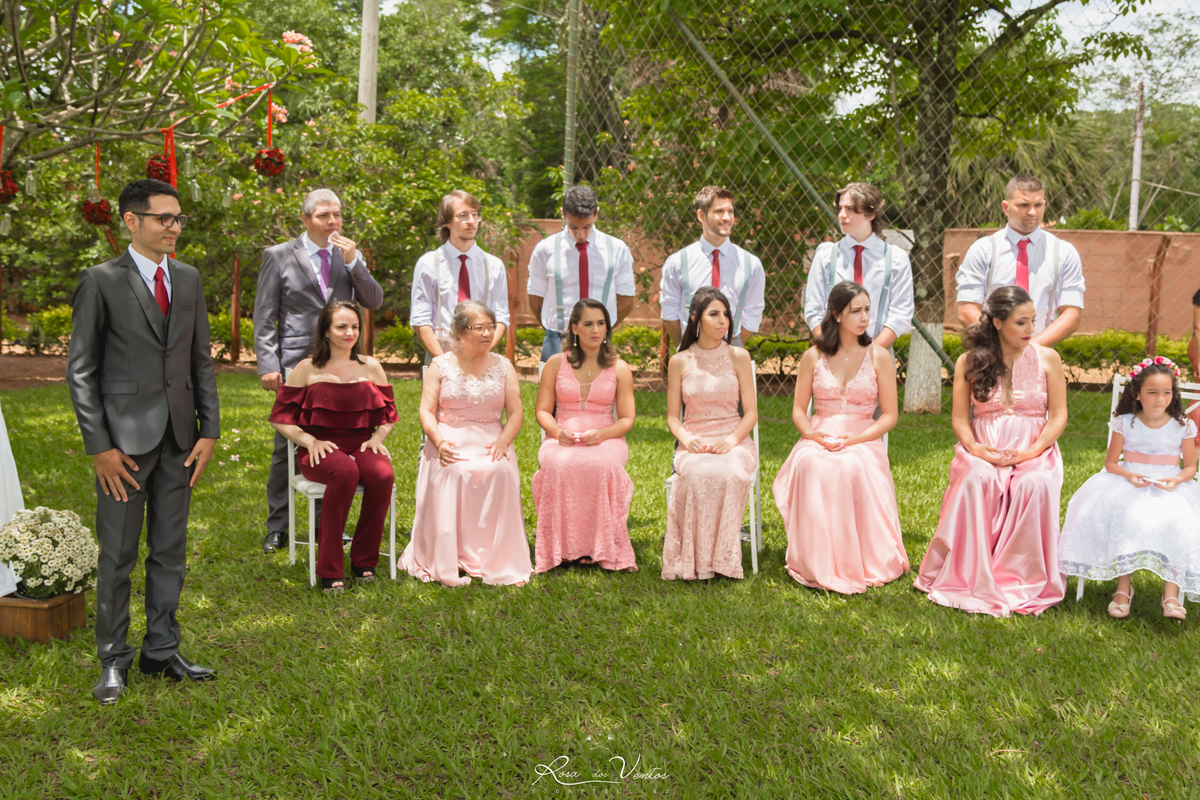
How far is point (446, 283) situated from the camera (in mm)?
5812

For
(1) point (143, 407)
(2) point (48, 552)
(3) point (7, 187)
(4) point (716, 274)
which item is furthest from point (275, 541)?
(3) point (7, 187)

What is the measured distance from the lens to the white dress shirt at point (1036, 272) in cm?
549

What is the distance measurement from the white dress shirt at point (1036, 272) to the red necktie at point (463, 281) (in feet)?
9.81

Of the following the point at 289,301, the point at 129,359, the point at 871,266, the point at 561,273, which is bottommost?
the point at 129,359

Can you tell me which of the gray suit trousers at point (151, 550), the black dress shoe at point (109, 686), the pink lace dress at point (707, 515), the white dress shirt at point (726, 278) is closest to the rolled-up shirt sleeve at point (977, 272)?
the white dress shirt at point (726, 278)

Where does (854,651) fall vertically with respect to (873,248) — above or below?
below

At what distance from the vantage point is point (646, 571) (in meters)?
5.28

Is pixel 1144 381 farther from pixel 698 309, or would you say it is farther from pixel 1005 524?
pixel 698 309

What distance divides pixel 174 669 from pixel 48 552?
2.92ft

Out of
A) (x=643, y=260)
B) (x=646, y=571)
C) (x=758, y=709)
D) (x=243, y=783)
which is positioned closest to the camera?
(x=243, y=783)

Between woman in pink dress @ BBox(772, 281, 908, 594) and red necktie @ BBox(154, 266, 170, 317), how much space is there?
129 inches

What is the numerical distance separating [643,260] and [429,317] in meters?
6.15

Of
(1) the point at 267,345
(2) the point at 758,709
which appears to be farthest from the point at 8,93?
(2) the point at 758,709

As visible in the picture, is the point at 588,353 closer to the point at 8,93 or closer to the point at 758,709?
the point at 758,709
